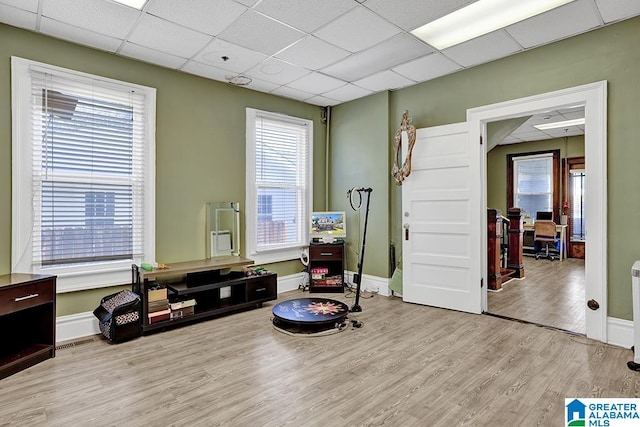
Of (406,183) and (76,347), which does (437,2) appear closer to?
(406,183)

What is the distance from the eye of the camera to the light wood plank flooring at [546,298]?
12.5ft

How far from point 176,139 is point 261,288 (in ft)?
6.56

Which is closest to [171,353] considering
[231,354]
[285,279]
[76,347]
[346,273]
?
[231,354]

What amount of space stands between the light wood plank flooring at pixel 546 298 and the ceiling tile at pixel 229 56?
12.8ft

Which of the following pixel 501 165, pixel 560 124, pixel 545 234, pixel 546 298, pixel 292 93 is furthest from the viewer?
pixel 501 165

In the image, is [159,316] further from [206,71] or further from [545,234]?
[545,234]

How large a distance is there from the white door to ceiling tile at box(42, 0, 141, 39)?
3.25m

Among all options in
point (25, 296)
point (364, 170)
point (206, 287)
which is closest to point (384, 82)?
point (364, 170)

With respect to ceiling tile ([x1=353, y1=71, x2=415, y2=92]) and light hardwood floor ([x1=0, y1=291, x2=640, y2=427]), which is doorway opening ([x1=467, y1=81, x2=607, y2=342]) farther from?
ceiling tile ([x1=353, y1=71, x2=415, y2=92])

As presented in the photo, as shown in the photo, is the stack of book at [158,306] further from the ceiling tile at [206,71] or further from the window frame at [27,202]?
the ceiling tile at [206,71]

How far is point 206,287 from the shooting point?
373cm

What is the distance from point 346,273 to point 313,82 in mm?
2781

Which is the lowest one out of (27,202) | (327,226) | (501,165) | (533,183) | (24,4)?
(327,226)

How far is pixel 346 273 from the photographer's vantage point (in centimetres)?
537
